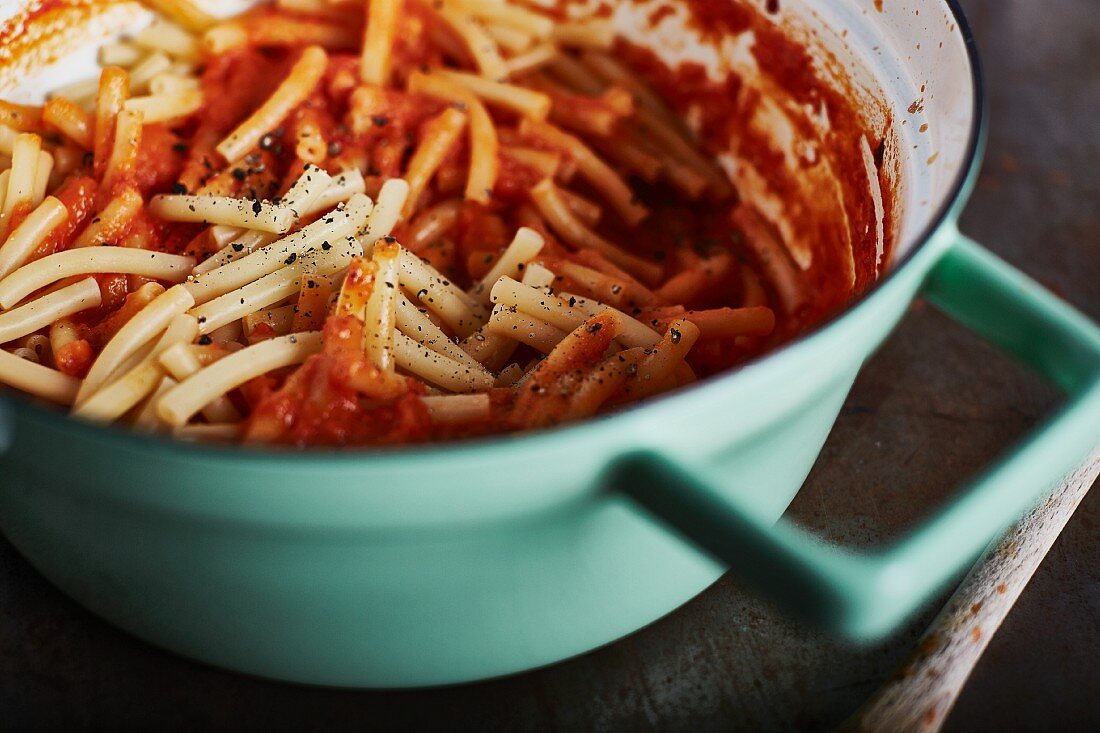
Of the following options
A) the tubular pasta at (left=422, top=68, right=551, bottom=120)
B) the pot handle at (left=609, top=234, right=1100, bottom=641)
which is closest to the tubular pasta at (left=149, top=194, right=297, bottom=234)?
the tubular pasta at (left=422, top=68, right=551, bottom=120)

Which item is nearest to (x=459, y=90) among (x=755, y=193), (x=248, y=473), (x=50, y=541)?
(x=755, y=193)

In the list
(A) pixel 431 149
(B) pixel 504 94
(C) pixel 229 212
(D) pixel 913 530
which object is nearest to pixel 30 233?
(C) pixel 229 212

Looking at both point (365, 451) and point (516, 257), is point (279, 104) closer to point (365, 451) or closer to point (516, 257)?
point (516, 257)

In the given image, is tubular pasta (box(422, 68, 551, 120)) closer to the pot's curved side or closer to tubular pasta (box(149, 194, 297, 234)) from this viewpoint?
tubular pasta (box(149, 194, 297, 234))

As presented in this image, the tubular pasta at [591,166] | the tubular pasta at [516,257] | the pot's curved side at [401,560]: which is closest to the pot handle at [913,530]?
the pot's curved side at [401,560]

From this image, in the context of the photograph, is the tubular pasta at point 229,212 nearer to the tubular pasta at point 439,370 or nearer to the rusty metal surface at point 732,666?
the tubular pasta at point 439,370

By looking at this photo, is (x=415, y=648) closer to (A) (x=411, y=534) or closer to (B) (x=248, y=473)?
(A) (x=411, y=534)
